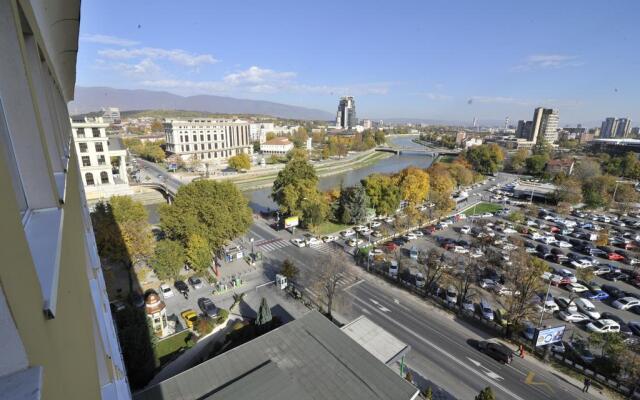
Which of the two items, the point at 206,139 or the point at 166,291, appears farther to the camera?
the point at 206,139

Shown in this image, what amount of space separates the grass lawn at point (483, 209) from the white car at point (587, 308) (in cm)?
1385

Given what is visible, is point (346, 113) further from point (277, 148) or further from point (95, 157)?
point (95, 157)

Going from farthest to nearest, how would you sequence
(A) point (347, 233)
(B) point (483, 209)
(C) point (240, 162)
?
(C) point (240, 162)
(B) point (483, 209)
(A) point (347, 233)

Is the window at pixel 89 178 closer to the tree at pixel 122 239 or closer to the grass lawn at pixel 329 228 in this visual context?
the tree at pixel 122 239

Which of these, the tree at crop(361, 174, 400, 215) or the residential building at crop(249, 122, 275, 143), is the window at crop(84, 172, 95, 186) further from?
the residential building at crop(249, 122, 275, 143)

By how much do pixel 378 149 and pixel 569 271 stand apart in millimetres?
62825

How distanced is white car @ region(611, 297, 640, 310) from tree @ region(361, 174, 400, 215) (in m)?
13.7

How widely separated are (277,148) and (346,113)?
272 ft

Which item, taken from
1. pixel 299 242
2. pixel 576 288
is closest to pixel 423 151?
pixel 576 288

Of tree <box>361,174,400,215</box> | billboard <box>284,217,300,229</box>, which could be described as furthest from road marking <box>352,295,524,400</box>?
tree <box>361,174,400,215</box>

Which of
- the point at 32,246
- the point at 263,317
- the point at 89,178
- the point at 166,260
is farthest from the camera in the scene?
the point at 89,178

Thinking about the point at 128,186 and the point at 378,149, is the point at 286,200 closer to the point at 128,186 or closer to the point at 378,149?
the point at 128,186

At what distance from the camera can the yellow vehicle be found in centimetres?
1183

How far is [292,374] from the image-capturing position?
754 cm
